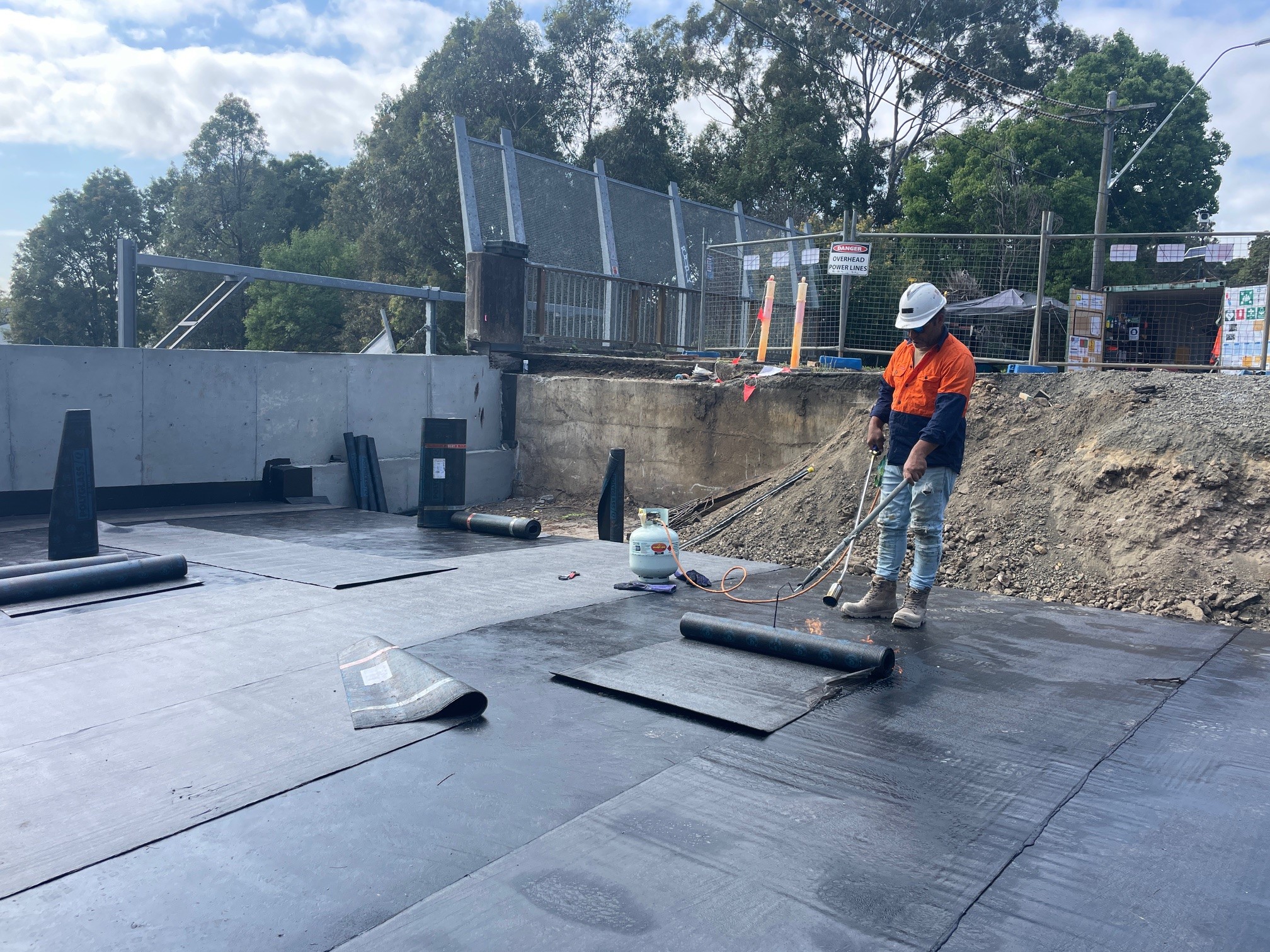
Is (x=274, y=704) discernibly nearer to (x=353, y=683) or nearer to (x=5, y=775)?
(x=353, y=683)

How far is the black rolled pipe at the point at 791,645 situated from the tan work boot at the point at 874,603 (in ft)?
2.69

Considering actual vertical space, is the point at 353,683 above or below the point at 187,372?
below

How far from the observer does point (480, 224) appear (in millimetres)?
15117

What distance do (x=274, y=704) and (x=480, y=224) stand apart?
12691mm

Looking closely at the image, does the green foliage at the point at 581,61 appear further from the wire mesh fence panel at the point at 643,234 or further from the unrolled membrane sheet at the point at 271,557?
the unrolled membrane sheet at the point at 271,557

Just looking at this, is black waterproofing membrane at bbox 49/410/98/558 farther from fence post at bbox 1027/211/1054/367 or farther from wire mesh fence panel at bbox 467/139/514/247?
wire mesh fence panel at bbox 467/139/514/247

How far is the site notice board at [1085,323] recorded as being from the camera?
12.6 m

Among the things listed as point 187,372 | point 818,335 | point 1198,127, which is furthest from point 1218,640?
point 1198,127

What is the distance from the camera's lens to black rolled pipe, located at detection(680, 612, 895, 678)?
→ 4.05 meters

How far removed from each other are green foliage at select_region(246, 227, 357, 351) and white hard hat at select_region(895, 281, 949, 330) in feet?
118

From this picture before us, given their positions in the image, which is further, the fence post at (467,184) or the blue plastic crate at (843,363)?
the fence post at (467,184)

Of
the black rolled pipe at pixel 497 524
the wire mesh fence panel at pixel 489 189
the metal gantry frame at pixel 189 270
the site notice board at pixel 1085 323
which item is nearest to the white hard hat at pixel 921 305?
the black rolled pipe at pixel 497 524

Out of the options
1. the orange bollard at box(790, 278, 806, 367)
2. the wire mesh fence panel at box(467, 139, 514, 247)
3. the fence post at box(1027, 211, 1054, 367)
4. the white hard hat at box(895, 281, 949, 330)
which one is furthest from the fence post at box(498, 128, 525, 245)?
the white hard hat at box(895, 281, 949, 330)

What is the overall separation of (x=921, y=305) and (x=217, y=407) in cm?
854
